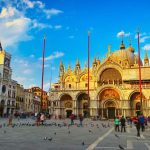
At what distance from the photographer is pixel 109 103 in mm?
56719

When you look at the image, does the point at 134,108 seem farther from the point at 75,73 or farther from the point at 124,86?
the point at 75,73

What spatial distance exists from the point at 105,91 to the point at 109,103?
295 cm

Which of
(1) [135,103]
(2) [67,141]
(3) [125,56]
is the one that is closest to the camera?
(2) [67,141]

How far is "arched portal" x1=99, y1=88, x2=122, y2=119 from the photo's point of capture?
5581 cm

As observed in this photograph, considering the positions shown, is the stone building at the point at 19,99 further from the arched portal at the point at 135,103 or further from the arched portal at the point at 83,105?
the arched portal at the point at 135,103

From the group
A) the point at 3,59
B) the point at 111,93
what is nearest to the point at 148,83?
the point at 111,93

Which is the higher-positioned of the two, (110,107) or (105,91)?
(105,91)

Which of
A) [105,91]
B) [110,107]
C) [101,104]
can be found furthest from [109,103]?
[105,91]

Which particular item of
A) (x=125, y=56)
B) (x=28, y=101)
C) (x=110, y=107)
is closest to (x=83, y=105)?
(x=110, y=107)

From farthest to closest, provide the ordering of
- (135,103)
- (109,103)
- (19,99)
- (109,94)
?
(19,99) → (109,103) → (109,94) → (135,103)

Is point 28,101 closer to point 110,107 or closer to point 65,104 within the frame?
point 65,104

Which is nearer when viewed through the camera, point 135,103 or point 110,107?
point 135,103

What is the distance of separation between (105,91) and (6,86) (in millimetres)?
27151

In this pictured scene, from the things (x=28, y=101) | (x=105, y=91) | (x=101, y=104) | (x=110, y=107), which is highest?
(x=105, y=91)
